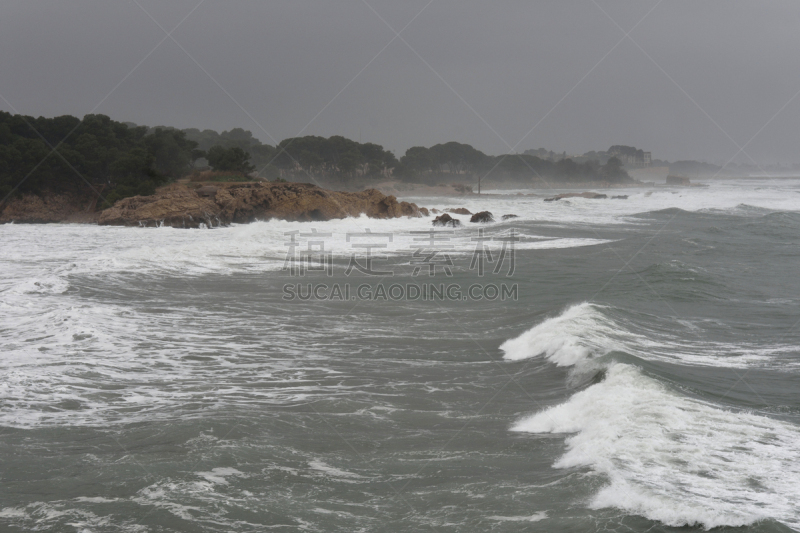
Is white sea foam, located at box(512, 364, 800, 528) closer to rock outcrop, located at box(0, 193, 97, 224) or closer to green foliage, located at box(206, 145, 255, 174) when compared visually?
rock outcrop, located at box(0, 193, 97, 224)

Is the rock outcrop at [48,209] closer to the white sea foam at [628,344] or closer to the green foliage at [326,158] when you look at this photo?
the white sea foam at [628,344]

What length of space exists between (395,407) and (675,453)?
2.91 meters

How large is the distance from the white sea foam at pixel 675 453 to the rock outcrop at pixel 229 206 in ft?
94.5

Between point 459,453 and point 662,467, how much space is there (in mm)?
1693

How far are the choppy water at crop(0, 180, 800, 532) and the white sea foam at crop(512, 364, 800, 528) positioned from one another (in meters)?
0.02

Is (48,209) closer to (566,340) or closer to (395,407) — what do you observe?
(566,340)

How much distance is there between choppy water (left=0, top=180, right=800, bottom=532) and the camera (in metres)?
4.49

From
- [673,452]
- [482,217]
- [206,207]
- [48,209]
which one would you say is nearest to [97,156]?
[48,209]

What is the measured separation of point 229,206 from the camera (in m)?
33.4

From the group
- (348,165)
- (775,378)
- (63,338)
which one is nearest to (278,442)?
(63,338)

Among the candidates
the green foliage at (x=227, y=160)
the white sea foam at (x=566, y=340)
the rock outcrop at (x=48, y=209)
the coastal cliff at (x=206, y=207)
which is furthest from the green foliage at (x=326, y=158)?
the white sea foam at (x=566, y=340)

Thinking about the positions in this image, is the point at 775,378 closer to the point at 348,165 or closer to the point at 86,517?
the point at 86,517

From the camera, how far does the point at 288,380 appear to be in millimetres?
7805

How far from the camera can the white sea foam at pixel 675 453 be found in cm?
428
